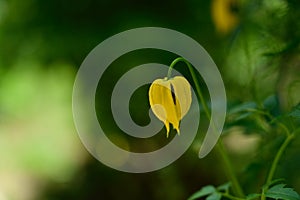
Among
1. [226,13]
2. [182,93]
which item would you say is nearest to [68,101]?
[226,13]

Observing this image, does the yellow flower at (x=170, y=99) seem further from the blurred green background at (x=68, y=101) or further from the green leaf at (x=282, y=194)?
the blurred green background at (x=68, y=101)

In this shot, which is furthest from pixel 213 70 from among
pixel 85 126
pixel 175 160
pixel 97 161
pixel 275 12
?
pixel 97 161

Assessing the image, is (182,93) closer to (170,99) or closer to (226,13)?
(170,99)

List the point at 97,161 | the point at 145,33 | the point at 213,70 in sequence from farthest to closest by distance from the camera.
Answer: the point at 97,161 → the point at 145,33 → the point at 213,70

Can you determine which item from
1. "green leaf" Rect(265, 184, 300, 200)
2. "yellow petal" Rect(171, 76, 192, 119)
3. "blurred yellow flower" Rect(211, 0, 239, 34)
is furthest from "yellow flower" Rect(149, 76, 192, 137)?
"blurred yellow flower" Rect(211, 0, 239, 34)

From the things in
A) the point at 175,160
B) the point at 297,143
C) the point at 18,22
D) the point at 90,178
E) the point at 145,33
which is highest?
the point at 18,22

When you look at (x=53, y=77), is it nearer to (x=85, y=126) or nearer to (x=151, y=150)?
(x=85, y=126)

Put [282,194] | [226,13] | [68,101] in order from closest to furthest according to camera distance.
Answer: [282,194]
[226,13]
[68,101]
